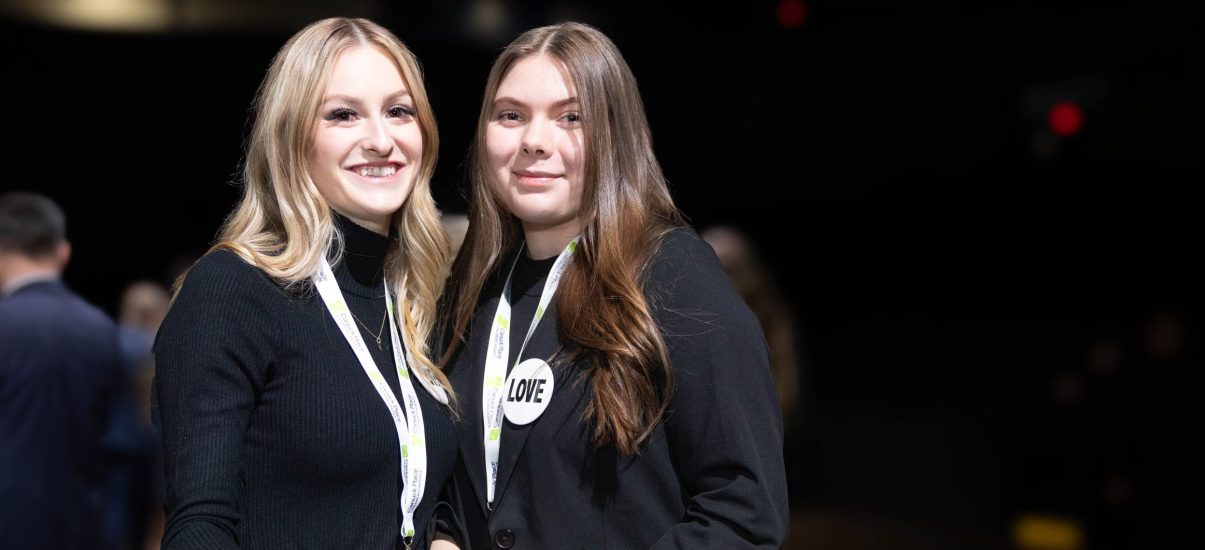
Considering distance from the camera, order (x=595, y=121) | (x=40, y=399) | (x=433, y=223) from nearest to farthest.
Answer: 1. (x=595, y=121)
2. (x=433, y=223)
3. (x=40, y=399)

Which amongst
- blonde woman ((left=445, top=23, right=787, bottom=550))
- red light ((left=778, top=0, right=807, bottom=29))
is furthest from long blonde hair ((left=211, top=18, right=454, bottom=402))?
red light ((left=778, top=0, right=807, bottom=29))

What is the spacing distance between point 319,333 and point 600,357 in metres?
0.47

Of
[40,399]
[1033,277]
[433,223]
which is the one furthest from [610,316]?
[1033,277]

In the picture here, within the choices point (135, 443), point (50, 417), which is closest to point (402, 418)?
point (50, 417)

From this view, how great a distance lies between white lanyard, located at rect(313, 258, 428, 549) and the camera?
201 cm

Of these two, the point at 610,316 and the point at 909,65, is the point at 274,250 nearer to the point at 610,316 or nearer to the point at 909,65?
the point at 610,316

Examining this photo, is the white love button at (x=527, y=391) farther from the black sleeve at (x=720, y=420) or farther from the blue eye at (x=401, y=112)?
the blue eye at (x=401, y=112)

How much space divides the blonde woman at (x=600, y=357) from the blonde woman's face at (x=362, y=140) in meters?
0.17

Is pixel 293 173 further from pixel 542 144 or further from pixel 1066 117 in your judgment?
pixel 1066 117

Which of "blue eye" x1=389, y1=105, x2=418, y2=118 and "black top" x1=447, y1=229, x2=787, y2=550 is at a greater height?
"blue eye" x1=389, y1=105, x2=418, y2=118

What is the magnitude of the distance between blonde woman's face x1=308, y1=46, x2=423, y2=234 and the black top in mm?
408

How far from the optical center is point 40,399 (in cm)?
385

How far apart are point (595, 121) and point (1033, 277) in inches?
352

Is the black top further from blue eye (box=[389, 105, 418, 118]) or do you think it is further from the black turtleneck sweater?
blue eye (box=[389, 105, 418, 118])
